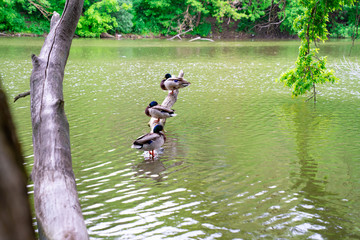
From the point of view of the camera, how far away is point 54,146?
2193 mm

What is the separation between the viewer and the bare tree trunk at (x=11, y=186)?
0.82 m

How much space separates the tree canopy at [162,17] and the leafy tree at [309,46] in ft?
83.5

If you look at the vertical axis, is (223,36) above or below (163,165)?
above

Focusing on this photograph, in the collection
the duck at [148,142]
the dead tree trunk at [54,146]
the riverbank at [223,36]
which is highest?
the riverbank at [223,36]

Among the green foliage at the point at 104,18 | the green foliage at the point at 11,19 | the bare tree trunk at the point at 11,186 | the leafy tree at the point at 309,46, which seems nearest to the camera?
the bare tree trunk at the point at 11,186

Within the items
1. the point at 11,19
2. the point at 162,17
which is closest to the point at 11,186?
the point at 11,19

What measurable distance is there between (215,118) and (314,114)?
103 inches

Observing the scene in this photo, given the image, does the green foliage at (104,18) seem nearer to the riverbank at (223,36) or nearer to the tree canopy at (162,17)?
the tree canopy at (162,17)

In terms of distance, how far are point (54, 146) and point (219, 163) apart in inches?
155

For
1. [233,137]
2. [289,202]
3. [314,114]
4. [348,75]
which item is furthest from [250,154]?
[348,75]

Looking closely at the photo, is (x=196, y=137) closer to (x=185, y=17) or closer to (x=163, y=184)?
(x=163, y=184)

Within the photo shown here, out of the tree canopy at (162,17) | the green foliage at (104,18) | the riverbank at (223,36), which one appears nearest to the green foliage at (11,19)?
the tree canopy at (162,17)

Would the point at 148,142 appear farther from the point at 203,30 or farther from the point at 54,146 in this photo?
the point at 203,30

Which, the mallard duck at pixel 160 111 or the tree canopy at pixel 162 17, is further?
the tree canopy at pixel 162 17
